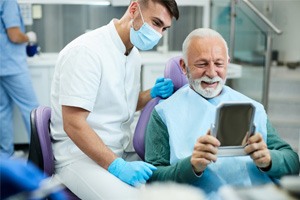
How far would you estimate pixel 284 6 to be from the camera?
4.88m

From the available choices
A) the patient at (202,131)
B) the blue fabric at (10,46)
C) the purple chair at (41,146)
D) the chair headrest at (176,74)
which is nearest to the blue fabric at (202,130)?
the patient at (202,131)

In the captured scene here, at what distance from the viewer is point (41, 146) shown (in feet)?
5.43

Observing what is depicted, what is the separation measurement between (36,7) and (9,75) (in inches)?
36.3

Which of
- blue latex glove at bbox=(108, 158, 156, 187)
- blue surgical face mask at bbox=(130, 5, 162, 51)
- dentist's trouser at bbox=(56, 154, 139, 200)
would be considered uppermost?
blue surgical face mask at bbox=(130, 5, 162, 51)

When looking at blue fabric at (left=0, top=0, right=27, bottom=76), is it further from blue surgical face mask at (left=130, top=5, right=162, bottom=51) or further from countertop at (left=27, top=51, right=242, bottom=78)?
blue surgical face mask at (left=130, top=5, right=162, bottom=51)

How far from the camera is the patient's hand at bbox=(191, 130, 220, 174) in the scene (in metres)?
1.16

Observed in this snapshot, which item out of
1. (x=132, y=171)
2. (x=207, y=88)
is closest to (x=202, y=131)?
(x=207, y=88)

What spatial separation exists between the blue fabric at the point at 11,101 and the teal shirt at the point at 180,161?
1931 millimetres

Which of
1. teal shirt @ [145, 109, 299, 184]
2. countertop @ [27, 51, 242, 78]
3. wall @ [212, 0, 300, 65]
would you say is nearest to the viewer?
teal shirt @ [145, 109, 299, 184]

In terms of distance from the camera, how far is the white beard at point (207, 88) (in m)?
1.57

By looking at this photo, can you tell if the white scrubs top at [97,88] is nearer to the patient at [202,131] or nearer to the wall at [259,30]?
the patient at [202,131]

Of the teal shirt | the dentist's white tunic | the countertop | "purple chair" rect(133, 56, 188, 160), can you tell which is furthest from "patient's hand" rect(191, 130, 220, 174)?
the countertop

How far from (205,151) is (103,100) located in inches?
25.5

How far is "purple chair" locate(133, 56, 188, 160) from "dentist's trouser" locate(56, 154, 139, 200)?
0.23m
